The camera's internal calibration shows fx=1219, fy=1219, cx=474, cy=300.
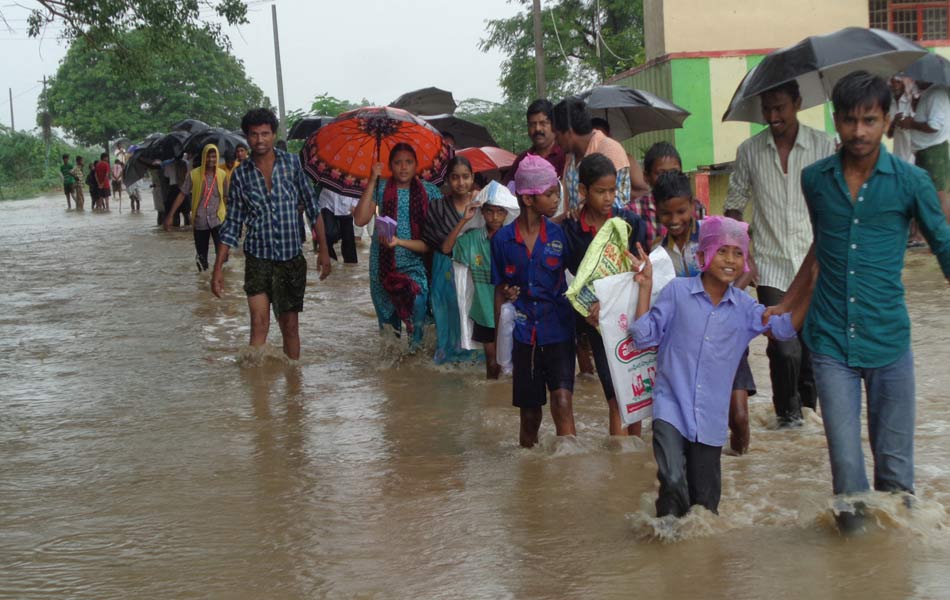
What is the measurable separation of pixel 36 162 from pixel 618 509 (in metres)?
65.0

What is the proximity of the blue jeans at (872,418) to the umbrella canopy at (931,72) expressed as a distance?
7.26 meters

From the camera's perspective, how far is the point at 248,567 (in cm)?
464

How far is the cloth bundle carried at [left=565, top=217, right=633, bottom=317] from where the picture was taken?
509cm

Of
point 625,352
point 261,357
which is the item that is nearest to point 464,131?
point 261,357

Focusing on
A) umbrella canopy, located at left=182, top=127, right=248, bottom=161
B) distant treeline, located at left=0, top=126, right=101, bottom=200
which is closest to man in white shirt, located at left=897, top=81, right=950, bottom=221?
umbrella canopy, located at left=182, top=127, right=248, bottom=161

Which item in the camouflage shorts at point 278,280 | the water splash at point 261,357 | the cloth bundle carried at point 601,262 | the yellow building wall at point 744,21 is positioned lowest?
the water splash at point 261,357

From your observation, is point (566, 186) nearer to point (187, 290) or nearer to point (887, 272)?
point (887, 272)

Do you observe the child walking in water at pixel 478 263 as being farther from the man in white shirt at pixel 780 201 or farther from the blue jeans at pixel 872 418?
the blue jeans at pixel 872 418

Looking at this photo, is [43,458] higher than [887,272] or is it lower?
lower

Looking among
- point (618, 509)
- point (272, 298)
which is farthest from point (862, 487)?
point (272, 298)

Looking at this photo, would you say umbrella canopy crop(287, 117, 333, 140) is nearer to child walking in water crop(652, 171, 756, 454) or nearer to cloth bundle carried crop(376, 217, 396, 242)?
cloth bundle carried crop(376, 217, 396, 242)

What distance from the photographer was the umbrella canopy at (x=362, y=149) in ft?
30.0

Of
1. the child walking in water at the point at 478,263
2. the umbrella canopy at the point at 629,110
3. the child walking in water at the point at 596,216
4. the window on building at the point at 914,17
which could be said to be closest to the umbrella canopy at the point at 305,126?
the umbrella canopy at the point at 629,110

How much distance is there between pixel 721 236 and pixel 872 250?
546 mm
